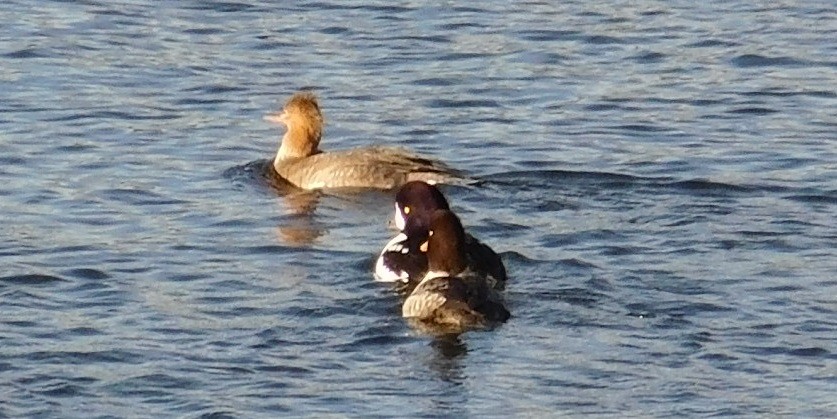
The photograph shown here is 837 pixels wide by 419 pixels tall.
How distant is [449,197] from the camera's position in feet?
56.2

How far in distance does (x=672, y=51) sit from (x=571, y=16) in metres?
1.88

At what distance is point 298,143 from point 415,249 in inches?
160

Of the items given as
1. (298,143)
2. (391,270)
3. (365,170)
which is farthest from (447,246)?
(298,143)

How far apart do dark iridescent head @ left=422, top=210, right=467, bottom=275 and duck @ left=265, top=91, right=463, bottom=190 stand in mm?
2816

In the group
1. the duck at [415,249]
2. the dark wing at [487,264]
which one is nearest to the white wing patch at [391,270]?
the duck at [415,249]

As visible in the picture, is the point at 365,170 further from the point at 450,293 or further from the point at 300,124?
the point at 450,293

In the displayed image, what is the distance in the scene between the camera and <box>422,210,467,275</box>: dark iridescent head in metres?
14.2

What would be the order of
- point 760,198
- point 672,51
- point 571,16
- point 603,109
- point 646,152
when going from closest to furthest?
1. point 760,198
2. point 646,152
3. point 603,109
4. point 672,51
5. point 571,16

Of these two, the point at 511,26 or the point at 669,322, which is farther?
the point at 511,26

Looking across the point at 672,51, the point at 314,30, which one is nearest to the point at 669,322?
the point at 672,51

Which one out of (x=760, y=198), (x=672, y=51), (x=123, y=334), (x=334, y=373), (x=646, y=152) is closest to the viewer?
(x=334, y=373)

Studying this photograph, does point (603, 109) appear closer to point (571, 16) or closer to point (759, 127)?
point (759, 127)

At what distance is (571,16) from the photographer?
925 inches

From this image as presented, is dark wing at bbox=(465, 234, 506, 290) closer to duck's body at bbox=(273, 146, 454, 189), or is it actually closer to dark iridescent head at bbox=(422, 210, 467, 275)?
dark iridescent head at bbox=(422, 210, 467, 275)
